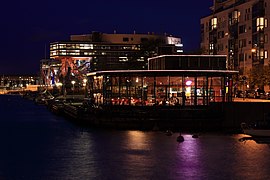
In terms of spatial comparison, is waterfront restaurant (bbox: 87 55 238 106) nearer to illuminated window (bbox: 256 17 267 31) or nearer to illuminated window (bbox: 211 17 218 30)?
illuminated window (bbox: 256 17 267 31)

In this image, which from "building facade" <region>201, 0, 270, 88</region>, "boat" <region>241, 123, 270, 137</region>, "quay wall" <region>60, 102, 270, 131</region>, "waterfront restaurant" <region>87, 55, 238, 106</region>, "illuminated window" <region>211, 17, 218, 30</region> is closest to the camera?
"boat" <region>241, 123, 270, 137</region>

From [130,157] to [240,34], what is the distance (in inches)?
3032

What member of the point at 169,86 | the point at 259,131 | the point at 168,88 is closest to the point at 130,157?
the point at 259,131

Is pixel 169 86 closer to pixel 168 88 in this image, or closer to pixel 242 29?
pixel 168 88

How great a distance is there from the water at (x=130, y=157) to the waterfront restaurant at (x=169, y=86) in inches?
294

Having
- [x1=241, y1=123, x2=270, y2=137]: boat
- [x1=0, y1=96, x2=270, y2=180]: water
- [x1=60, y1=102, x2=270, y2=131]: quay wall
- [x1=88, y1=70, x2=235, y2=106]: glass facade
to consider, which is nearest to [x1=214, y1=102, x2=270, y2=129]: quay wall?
[x1=60, y1=102, x2=270, y2=131]: quay wall

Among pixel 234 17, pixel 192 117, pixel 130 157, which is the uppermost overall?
pixel 234 17

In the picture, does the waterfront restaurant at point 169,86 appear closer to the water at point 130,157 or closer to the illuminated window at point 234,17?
the water at point 130,157

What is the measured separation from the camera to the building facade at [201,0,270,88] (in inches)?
4156

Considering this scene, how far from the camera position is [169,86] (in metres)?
67.6

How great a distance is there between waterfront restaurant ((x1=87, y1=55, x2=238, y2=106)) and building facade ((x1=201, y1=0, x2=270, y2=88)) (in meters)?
28.8

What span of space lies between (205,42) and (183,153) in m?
90.1

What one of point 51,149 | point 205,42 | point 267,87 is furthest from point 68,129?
point 205,42

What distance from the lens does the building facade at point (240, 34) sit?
10556 cm
